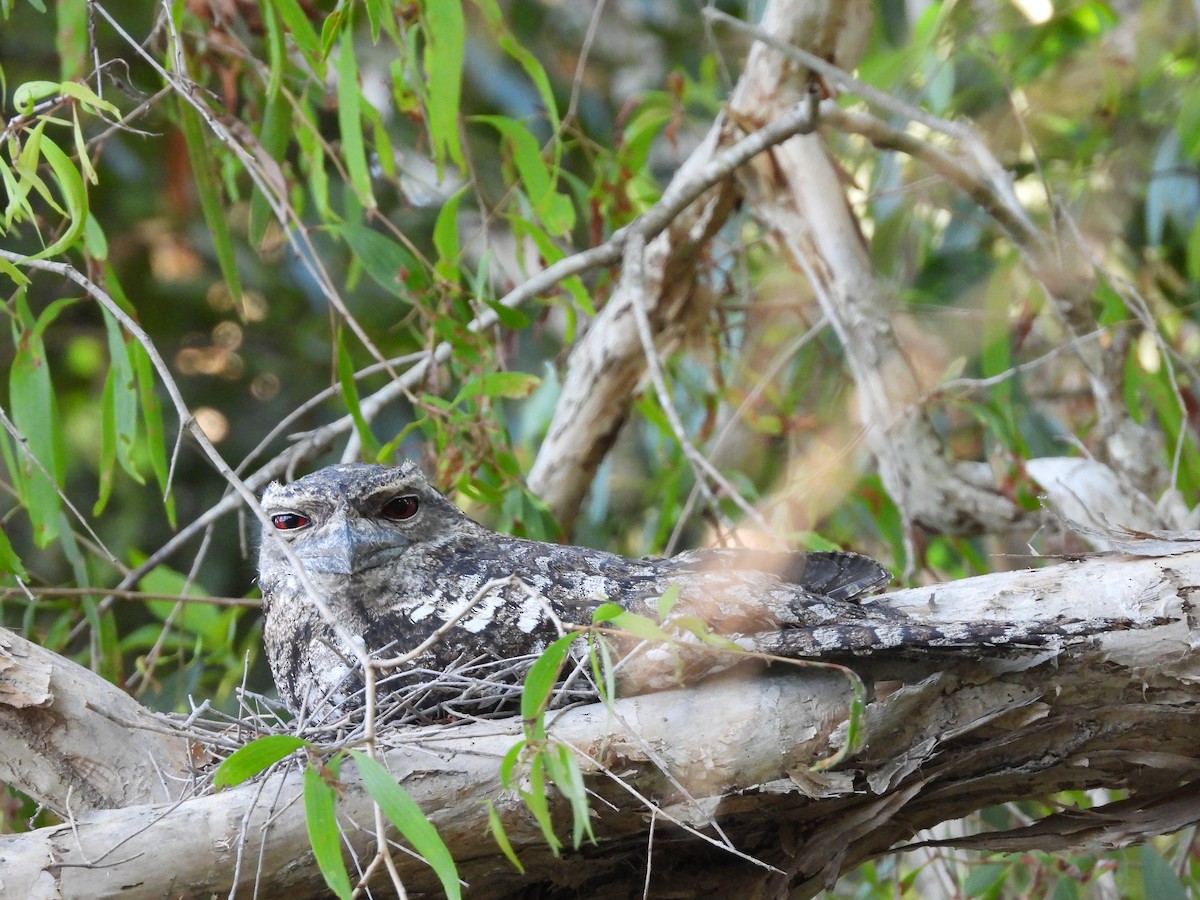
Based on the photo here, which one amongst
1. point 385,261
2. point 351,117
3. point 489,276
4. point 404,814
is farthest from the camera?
point 489,276

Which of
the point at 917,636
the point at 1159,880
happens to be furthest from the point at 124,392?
the point at 1159,880

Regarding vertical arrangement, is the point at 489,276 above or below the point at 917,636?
above

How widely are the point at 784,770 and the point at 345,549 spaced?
0.75m

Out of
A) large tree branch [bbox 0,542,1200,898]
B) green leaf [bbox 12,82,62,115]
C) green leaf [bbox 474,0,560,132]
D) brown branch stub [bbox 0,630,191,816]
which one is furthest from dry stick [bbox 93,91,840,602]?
green leaf [bbox 12,82,62,115]

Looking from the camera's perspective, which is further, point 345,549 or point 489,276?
point 489,276

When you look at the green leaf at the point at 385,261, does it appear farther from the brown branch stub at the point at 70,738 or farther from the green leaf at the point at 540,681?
the green leaf at the point at 540,681

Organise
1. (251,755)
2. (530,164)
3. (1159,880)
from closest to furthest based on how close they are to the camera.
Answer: (251,755) < (1159,880) < (530,164)

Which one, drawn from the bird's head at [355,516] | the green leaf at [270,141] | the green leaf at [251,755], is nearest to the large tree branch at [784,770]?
the green leaf at [251,755]

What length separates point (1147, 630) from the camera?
1599mm

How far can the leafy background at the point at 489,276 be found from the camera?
6.98ft

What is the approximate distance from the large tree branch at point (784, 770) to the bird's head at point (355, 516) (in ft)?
1.30

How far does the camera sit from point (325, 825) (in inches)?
47.7

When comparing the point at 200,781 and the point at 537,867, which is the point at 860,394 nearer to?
the point at 537,867

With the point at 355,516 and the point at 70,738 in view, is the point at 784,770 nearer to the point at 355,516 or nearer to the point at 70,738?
the point at 355,516
